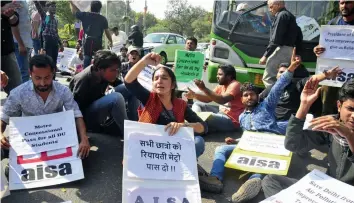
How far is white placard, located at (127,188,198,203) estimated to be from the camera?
91.5 inches

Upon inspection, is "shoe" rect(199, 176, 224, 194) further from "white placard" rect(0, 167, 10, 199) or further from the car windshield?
the car windshield

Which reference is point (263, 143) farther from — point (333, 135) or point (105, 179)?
point (105, 179)

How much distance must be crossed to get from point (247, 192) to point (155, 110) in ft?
3.17

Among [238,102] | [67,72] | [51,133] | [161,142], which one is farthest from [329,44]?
[67,72]

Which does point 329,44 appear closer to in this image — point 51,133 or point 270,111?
point 270,111

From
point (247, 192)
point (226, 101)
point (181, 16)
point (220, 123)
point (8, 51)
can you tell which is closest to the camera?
point (247, 192)

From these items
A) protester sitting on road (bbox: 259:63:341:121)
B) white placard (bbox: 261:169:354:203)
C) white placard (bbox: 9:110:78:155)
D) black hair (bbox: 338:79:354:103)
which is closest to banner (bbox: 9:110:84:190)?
white placard (bbox: 9:110:78:155)

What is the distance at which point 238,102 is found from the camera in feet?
14.3

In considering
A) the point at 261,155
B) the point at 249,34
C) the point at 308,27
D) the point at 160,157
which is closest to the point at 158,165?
the point at 160,157

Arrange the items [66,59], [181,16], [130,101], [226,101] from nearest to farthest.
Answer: [130,101] → [226,101] → [66,59] → [181,16]

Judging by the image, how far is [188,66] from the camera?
5691mm

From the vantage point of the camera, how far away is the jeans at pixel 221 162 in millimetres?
3040

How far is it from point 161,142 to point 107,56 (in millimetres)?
1154

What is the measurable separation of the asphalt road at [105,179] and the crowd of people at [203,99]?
11 cm
